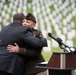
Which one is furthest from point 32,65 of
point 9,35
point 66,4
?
point 66,4

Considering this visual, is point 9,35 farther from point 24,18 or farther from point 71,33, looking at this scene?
point 71,33

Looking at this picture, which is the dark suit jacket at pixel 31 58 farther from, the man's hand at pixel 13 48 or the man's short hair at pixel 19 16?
the man's short hair at pixel 19 16

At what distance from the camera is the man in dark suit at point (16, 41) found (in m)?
6.27

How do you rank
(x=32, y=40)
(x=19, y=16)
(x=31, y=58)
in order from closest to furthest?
(x=32, y=40), (x=19, y=16), (x=31, y=58)

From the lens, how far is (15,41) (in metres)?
6.38

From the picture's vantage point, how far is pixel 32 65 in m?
6.47

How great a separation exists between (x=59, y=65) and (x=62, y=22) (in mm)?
20077

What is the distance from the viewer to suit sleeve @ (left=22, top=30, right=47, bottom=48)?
6.23 meters

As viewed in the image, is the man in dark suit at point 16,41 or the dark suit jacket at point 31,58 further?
the dark suit jacket at point 31,58

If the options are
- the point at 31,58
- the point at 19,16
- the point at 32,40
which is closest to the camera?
the point at 32,40

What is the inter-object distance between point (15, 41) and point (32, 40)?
0.27m

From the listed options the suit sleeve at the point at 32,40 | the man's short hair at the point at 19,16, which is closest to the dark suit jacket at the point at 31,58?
the suit sleeve at the point at 32,40

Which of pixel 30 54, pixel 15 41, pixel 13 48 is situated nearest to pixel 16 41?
pixel 15 41

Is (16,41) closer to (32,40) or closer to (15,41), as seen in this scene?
(15,41)
